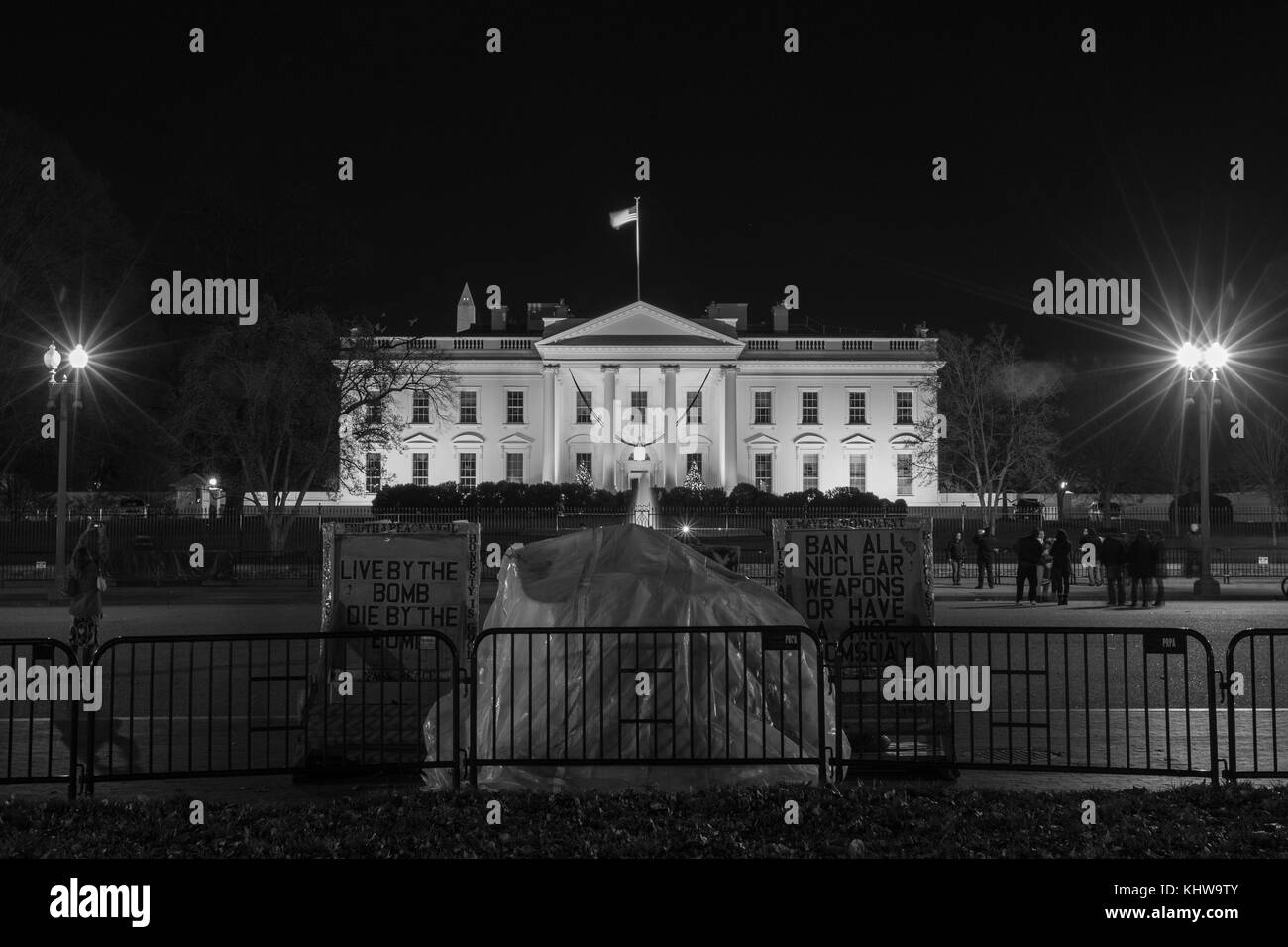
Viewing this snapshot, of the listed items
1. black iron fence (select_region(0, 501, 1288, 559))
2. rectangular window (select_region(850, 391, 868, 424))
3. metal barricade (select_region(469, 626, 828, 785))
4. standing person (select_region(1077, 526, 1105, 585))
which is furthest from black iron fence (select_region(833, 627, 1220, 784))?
rectangular window (select_region(850, 391, 868, 424))

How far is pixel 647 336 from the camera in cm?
6512

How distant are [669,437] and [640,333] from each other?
6276 mm

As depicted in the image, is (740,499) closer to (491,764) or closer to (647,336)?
(647,336)

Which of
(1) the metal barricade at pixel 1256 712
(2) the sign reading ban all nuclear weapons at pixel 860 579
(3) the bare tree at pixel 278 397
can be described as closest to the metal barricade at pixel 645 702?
(2) the sign reading ban all nuclear weapons at pixel 860 579

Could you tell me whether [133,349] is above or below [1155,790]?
above

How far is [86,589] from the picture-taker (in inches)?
498

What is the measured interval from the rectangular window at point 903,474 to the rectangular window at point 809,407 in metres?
5.32

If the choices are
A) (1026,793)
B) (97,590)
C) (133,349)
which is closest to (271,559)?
(97,590)

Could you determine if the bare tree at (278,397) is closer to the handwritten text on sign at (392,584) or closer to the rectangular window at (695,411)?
the rectangular window at (695,411)

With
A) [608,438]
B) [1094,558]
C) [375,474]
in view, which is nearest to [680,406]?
[608,438]

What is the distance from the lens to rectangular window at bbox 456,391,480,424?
68188 millimetres

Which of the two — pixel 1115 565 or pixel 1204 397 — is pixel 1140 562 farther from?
pixel 1204 397
